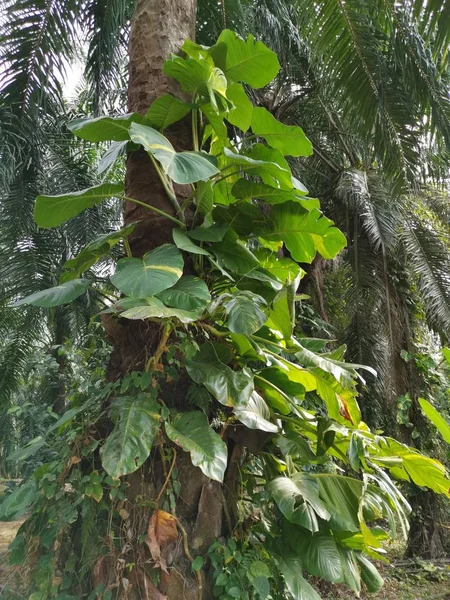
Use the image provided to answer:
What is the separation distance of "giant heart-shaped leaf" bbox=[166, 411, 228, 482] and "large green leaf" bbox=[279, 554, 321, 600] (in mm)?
417

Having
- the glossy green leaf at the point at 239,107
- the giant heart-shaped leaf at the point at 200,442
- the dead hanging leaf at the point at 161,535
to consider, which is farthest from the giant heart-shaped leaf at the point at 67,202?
the dead hanging leaf at the point at 161,535

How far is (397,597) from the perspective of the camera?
4.00 m

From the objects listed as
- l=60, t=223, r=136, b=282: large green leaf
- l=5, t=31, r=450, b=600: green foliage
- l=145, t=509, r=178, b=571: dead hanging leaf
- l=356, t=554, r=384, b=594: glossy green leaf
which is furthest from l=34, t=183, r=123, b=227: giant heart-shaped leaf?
l=356, t=554, r=384, b=594: glossy green leaf

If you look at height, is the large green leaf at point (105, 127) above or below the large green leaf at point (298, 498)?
above

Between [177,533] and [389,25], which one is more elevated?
[389,25]

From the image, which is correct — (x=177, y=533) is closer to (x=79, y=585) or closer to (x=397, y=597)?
(x=79, y=585)

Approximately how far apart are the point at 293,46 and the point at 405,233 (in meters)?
2.28

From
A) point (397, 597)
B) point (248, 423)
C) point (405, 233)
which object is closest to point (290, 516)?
point (248, 423)

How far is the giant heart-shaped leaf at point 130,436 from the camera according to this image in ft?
4.20

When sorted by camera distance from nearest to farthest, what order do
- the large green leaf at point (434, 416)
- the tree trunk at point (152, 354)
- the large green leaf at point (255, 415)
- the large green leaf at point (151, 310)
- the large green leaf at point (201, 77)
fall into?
the large green leaf at point (151, 310) < the tree trunk at point (152, 354) < the large green leaf at point (255, 415) < the large green leaf at point (201, 77) < the large green leaf at point (434, 416)

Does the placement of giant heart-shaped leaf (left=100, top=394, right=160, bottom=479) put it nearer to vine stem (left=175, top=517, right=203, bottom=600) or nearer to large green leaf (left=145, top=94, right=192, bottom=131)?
vine stem (left=175, top=517, right=203, bottom=600)

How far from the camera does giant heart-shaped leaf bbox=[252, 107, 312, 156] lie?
188 cm

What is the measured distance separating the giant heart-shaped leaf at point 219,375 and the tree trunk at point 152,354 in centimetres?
13

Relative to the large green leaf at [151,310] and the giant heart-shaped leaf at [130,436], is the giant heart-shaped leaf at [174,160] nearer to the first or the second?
the large green leaf at [151,310]
